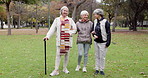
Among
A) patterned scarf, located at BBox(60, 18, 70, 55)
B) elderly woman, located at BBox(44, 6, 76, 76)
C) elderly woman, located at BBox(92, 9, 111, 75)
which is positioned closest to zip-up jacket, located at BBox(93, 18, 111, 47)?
elderly woman, located at BBox(92, 9, 111, 75)

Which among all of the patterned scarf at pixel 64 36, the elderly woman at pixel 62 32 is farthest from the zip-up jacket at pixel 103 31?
the patterned scarf at pixel 64 36

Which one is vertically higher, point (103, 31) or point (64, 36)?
point (103, 31)

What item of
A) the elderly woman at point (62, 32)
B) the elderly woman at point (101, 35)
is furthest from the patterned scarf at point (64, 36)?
the elderly woman at point (101, 35)

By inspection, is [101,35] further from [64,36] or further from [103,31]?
[64,36]

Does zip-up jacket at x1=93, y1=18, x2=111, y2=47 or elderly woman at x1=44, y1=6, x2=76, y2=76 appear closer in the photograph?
zip-up jacket at x1=93, y1=18, x2=111, y2=47

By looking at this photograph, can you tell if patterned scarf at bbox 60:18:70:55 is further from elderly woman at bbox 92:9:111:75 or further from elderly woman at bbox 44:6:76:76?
elderly woman at bbox 92:9:111:75

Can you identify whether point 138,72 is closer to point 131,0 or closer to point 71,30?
point 71,30

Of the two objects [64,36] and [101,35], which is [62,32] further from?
[101,35]

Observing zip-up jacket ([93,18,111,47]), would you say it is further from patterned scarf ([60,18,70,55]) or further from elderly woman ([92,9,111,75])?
patterned scarf ([60,18,70,55])

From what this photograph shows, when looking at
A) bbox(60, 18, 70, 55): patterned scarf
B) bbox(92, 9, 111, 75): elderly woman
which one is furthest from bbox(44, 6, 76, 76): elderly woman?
bbox(92, 9, 111, 75): elderly woman

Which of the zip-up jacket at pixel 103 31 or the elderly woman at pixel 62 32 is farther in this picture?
the elderly woman at pixel 62 32

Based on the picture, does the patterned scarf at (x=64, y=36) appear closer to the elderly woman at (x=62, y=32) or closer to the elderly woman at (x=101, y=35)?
the elderly woman at (x=62, y=32)

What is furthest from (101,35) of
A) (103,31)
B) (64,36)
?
(64,36)

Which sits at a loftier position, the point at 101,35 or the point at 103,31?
the point at 103,31
